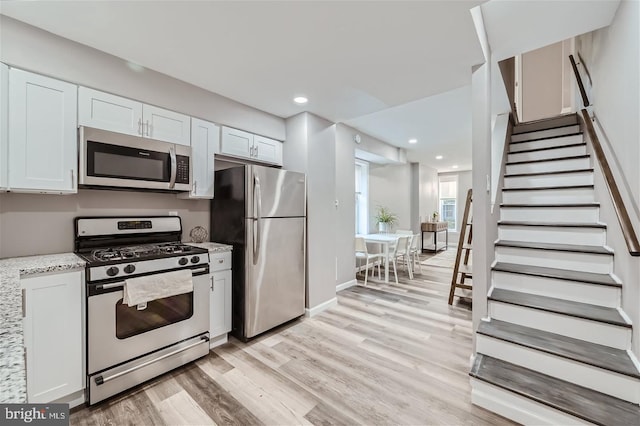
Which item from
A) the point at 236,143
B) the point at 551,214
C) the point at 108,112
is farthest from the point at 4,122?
the point at 551,214

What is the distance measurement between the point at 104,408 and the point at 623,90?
4.23m

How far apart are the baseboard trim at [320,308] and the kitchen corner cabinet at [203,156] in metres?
1.76

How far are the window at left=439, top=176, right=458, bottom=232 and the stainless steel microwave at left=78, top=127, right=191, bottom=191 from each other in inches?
348

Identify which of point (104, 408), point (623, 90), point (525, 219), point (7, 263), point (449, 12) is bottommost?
point (104, 408)

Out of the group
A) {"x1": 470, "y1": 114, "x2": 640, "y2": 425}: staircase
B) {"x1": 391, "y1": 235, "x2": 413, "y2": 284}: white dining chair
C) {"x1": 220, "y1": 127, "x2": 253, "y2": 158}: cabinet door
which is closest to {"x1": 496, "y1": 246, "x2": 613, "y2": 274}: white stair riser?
{"x1": 470, "y1": 114, "x2": 640, "y2": 425}: staircase

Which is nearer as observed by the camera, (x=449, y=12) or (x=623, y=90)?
(x=449, y=12)

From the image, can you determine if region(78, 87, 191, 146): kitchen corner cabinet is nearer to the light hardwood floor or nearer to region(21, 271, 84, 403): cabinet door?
region(21, 271, 84, 403): cabinet door

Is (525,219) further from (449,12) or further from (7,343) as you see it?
(7,343)

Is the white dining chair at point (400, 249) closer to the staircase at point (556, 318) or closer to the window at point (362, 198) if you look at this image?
the window at point (362, 198)

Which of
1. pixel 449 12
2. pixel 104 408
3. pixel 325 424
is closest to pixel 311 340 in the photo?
pixel 325 424

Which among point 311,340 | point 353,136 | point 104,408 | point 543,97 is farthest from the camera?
point 543,97

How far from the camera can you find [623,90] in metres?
2.01

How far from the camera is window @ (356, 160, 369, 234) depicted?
20.0 ft

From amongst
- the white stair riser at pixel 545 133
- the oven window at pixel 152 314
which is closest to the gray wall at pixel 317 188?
the oven window at pixel 152 314
